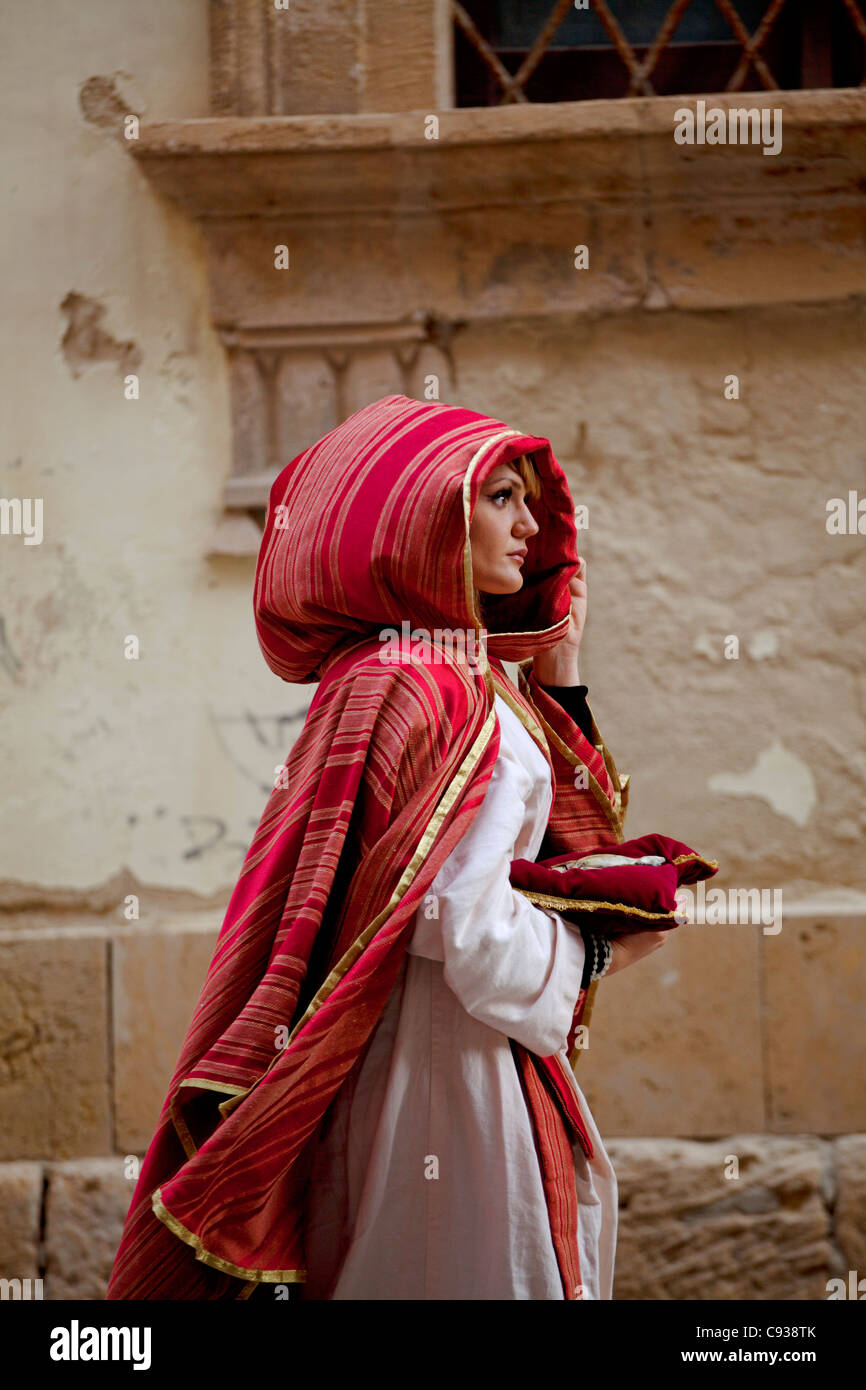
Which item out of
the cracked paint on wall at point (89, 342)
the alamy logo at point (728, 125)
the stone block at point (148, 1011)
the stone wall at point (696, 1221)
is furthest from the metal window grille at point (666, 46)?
the stone wall at point (696, 1221)

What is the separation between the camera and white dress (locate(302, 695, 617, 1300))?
176 cm

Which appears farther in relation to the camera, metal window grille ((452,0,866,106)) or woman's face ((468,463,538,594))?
metal window grille ((452,0,866,106))

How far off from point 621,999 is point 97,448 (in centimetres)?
207

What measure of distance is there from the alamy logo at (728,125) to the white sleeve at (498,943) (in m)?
2.27

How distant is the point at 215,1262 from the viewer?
1678 millimetres

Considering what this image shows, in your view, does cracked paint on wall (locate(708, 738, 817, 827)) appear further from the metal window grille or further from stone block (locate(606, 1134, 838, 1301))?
the metal window grille

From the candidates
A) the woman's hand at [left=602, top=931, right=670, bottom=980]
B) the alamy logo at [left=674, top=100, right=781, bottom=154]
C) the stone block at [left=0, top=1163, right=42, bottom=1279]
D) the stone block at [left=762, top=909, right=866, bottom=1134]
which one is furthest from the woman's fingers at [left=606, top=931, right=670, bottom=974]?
the alamy logo at [left=674, top=100, right=781, bottom=154]

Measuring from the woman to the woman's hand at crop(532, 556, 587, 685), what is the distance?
1.25ft

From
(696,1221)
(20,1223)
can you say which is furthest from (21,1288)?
(696,1221)

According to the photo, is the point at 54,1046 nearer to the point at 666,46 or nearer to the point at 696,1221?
the point at 696,1221

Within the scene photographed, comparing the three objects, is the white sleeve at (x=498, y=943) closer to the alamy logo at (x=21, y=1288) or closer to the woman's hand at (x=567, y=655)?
the woman's hand at (x=567, y=655)

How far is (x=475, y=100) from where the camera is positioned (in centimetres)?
379

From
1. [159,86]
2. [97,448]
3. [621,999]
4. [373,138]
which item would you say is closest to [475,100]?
[373,138]
